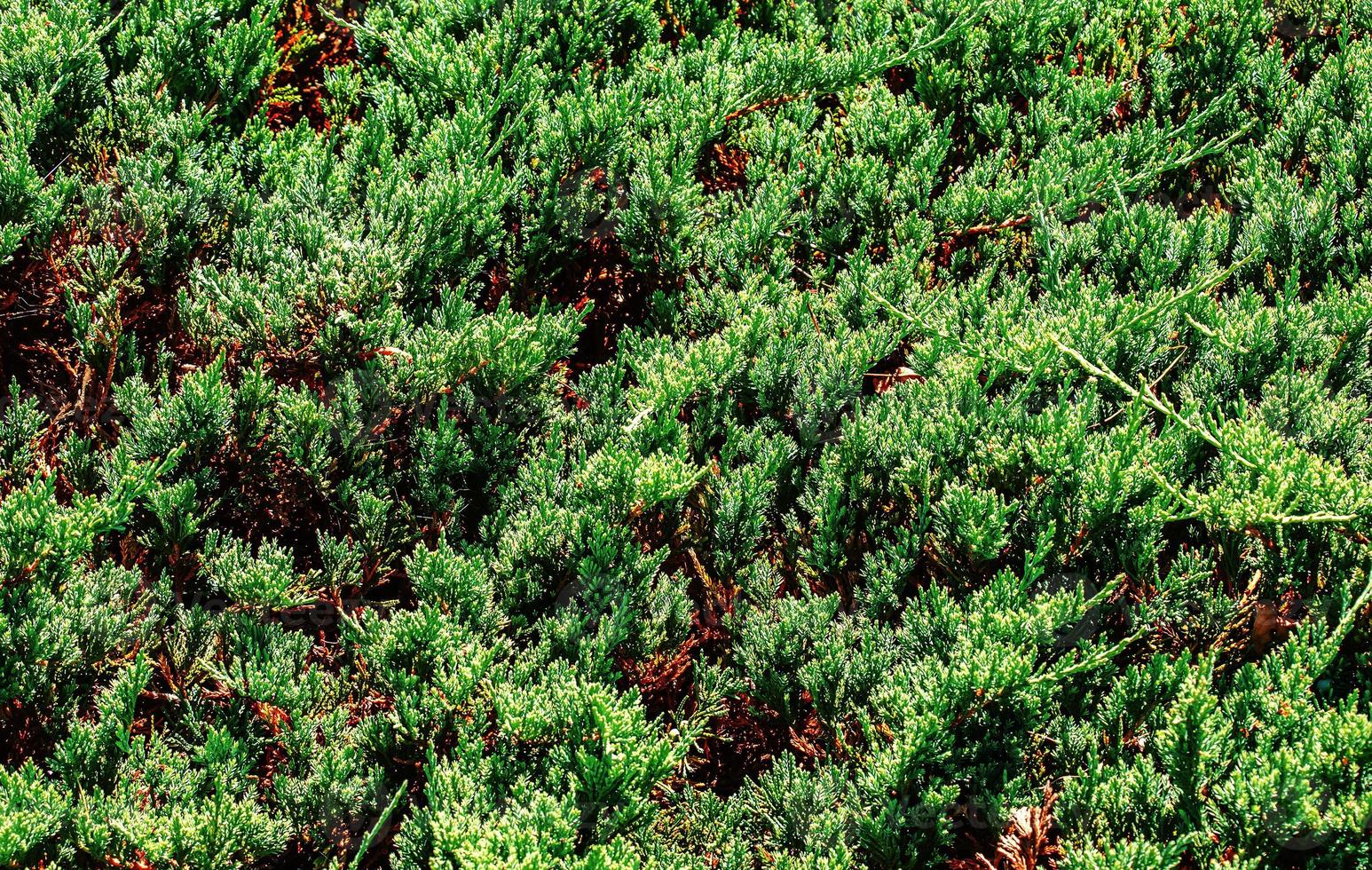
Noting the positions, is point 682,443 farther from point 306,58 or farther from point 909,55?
point 306,58

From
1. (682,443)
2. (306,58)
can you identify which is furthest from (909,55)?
(306,58)

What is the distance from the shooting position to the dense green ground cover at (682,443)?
7.34 ft

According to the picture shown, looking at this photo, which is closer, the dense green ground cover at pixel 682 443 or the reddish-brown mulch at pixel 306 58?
the dense green ground cover at pixel 682 443

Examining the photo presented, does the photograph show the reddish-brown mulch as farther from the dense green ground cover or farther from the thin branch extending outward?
the thin branch extending outward

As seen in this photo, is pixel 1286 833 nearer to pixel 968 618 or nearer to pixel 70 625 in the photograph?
pixel 968 618

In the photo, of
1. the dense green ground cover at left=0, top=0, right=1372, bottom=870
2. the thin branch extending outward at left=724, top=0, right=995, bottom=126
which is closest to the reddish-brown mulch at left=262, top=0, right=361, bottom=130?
the dense green ground cover at left=0, top=0, right=1372, bottom=870

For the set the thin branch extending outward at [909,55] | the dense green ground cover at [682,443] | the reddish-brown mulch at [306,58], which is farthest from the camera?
the reddish-brown mulch at [306,58]

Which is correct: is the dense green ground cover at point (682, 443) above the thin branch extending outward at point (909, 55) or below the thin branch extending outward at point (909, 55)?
below

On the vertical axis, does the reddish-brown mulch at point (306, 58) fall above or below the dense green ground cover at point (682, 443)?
above

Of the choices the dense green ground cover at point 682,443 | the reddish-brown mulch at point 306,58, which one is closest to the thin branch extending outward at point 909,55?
the dense green ground cover at point 682,443

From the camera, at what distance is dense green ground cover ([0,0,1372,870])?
7.34ft

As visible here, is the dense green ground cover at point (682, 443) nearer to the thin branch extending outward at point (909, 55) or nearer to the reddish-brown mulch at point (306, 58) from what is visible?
the thin branch extending outward at point (909, 55)

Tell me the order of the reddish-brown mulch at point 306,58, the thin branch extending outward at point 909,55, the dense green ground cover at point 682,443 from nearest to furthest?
the dense green ground cover at point 682,443
the thin branch extending outward at point 909,55
the reddish-brown mulch at point 306,58

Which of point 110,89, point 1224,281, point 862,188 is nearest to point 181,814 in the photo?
point 110,89
